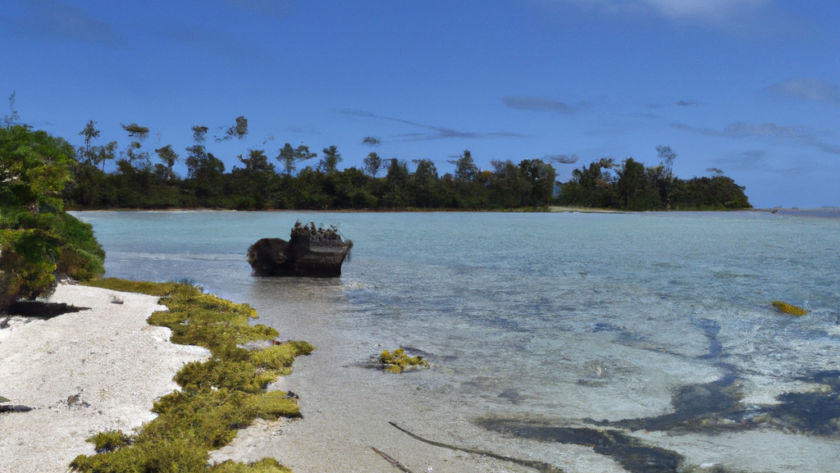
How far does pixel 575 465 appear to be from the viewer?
5.09m

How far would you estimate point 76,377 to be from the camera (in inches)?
245

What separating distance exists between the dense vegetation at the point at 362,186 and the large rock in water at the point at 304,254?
3022 inches

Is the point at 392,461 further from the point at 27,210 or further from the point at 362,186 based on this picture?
the point at 362,186

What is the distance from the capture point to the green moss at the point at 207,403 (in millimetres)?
4477

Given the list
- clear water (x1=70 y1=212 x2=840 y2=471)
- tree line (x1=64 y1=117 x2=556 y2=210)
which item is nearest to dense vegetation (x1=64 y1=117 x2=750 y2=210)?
tree line (x1=64 y1=117 x2=556 y2=210)

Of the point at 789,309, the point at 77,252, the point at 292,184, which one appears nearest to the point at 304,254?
the point at 77,252

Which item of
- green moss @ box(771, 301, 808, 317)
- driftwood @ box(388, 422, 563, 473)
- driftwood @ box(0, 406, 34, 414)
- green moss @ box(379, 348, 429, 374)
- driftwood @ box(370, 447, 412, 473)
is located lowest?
driftwood @ box(370, 447, 412, 473)

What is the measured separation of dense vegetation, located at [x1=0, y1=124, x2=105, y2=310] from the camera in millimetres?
8383

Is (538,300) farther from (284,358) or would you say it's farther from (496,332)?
(284,358)

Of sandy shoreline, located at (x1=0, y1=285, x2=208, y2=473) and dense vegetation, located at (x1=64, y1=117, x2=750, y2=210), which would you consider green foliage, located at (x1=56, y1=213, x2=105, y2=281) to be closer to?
sandy shoreline, located at (x1=0, y1=285, x2=208, y2=473)

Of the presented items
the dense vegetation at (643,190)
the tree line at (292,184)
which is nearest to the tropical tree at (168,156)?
the tree line at (292,184)

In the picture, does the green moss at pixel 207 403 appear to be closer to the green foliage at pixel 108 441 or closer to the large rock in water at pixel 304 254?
the green foliage at pixel 108 441

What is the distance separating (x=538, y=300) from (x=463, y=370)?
21.4ft

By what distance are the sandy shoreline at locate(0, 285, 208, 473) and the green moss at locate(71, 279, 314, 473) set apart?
21 centimetres
